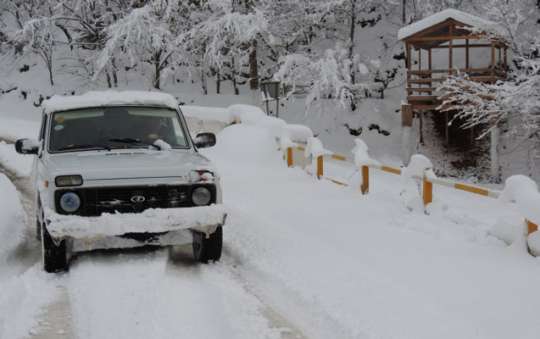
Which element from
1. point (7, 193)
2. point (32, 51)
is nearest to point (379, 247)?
point (7, 193)

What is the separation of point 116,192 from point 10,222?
10.3 ft

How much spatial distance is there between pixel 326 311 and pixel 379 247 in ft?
7.77

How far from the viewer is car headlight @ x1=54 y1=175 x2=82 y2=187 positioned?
6.04m

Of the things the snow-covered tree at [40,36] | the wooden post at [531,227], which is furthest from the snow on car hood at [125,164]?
the snow-covered tree at [40,36]

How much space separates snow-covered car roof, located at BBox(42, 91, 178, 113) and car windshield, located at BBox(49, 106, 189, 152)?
0.20 feet

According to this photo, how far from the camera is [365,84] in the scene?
104 feet

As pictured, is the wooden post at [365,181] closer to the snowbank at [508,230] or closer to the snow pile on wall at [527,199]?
the snowbank at [508,230]

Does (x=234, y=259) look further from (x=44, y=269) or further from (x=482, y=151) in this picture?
(x=482, y=151)

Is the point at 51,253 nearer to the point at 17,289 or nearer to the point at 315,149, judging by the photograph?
the point at 17,289

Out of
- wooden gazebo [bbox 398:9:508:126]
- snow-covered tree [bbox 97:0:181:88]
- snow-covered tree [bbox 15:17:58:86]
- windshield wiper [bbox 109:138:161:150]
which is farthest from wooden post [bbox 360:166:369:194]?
snow-covered tree [bbox 15:17:58:86]

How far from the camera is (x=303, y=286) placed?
5.95m

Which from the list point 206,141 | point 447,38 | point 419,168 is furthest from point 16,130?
point 419,168

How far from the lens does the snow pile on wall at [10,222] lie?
753cm

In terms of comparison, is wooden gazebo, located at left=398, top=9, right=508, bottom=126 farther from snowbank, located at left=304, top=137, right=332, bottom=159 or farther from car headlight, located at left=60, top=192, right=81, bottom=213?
car headlight, located at left=60, top=192, right=81, bottom=213
